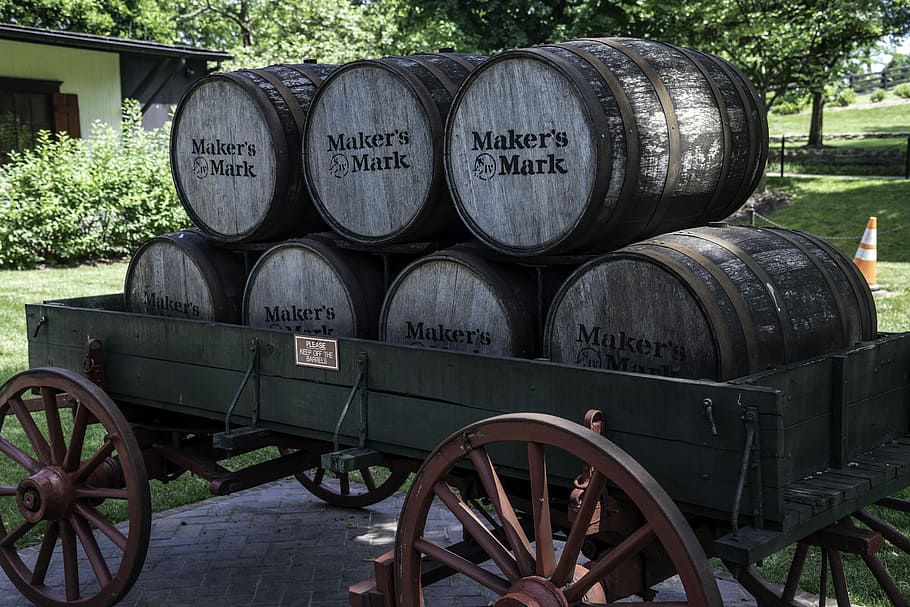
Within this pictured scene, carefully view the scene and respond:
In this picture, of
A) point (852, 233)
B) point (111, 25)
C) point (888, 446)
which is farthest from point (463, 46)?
point (888, 446)

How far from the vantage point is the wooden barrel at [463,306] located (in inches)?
133

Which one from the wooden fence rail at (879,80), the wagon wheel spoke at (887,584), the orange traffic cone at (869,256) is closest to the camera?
the wagon wheel spoke at (887,584)

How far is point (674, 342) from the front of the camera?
293 centimetres

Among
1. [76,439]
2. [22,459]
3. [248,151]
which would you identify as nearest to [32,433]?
[22,459]

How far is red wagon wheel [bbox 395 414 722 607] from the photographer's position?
97.4 inches

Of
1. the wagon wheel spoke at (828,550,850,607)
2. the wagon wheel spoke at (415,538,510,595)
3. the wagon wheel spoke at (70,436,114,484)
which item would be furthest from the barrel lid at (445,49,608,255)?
the wagon wheel spoke at (70,436,114,484)

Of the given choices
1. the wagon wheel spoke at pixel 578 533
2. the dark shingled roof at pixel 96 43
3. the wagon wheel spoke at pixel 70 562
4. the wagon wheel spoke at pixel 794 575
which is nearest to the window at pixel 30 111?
the dark shingled roof at pixel 96 43

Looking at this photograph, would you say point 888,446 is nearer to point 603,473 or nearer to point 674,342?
point 674,342

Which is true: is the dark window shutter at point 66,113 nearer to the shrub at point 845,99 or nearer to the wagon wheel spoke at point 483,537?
the wagon wheel spoke at point 483,537

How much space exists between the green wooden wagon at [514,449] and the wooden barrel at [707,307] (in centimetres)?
13

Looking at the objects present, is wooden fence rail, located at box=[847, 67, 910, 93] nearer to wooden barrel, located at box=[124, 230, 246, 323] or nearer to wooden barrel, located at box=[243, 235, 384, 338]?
wooden barrel, located at box=[124, 230, 246, 323]

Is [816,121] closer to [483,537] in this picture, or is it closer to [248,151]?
[248,151]

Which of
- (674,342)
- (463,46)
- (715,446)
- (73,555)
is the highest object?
(463,46)

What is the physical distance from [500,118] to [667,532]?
57.8 inches
